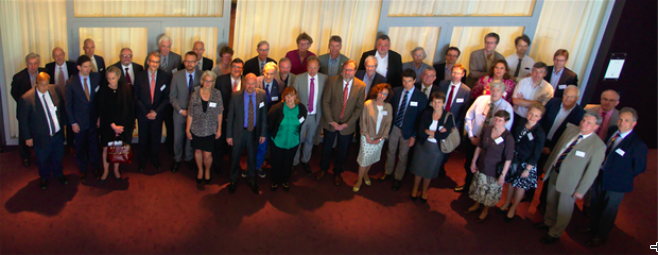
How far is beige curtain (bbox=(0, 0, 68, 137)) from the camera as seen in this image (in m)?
4.92

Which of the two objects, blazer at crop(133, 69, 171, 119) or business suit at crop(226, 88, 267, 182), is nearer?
business suit at crop(226, 88, 267, 182)

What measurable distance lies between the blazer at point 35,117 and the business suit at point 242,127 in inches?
74.1

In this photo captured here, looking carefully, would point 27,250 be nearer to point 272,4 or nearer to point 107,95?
point 107,95

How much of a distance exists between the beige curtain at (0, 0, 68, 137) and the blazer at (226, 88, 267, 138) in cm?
277

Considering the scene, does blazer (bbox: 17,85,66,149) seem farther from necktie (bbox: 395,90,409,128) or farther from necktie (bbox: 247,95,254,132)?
necktie (bbox: 395,90,409,128)

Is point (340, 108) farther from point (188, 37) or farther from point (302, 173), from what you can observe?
point (188, 37)

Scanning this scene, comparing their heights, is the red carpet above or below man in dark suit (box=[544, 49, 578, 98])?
below

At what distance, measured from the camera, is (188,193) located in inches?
180

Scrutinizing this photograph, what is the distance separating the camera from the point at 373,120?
15.2 ft

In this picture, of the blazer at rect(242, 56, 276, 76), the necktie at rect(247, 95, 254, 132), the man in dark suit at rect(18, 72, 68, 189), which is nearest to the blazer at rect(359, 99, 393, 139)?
the necktie at rect(247, 95, 254, 132)

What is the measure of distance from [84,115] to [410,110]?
3.78 metres

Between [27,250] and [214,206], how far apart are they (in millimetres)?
1695

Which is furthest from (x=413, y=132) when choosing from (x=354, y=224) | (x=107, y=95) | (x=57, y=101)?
(x=57, y=101)

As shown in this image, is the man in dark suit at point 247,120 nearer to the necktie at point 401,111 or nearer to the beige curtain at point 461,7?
Result: the necktie at point 401,111
